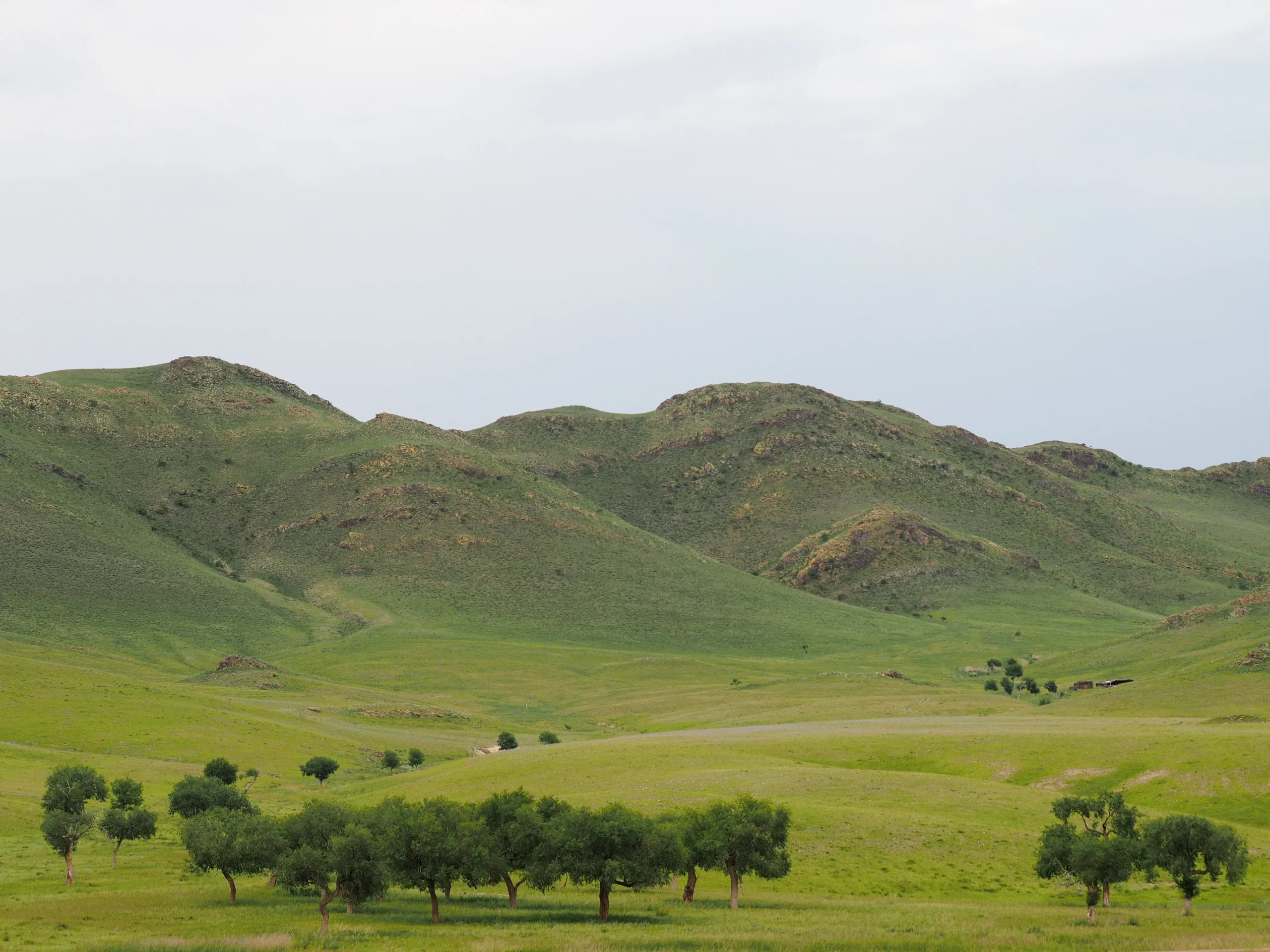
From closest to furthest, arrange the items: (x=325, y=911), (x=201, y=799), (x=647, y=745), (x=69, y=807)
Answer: (x=325, y=911)
(x=69, y=807)
(x=201, y=799)
(x=647, y=745)

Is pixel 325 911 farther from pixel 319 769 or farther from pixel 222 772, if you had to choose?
pixel 319 769

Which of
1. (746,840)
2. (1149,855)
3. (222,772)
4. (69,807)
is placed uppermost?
Result: (222,772)

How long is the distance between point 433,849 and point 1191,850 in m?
32.7

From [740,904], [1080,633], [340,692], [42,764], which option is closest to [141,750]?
[42,764]

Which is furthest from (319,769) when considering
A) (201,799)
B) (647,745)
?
(647,745)

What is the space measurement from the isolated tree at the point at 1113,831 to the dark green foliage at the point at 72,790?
5432 centimetres

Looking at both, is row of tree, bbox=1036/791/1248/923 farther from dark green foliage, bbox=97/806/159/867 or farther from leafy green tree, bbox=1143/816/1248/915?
dark green foliage, bbox=97/806/159/867

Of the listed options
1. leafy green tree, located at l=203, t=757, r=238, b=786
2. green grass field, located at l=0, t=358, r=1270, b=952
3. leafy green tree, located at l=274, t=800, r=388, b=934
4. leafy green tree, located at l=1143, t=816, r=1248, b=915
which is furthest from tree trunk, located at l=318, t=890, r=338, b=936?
leafy green tree, located at l=203, t=757, r=238, b=786

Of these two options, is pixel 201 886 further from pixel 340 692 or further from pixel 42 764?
pixel 340 692

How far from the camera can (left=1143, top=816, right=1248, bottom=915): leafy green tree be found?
171 feet

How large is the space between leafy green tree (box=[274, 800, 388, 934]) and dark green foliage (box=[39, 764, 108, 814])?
76.4ft

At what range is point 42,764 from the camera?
3696 inches

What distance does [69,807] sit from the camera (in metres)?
71.8

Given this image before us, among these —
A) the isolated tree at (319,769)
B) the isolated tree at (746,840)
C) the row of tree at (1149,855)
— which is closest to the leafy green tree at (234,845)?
the isolated tree at (746,840)
